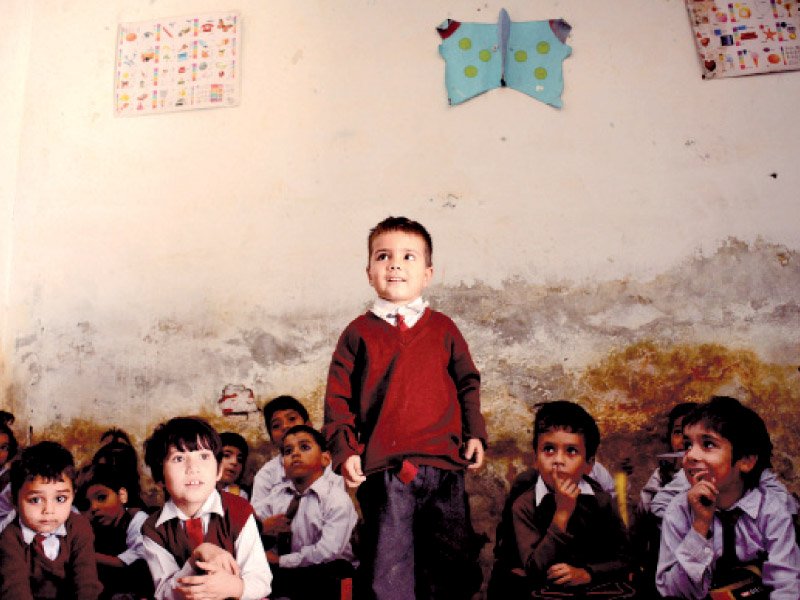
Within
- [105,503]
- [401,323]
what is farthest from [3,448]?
[401,323]

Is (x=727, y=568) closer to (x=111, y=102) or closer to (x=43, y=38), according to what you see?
(x=111, y=102)

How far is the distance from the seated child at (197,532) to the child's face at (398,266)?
0.78 metres

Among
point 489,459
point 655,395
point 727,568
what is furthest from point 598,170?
point 727,568

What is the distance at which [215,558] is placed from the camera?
2.23m

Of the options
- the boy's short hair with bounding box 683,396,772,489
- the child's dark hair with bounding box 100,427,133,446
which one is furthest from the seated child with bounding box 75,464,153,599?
the boy's short hair with bounding box 683,396,772,489

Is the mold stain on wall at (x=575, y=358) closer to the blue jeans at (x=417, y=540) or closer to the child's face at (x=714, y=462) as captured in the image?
the child's face at (x=714, y=462)

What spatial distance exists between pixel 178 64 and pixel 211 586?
262cm

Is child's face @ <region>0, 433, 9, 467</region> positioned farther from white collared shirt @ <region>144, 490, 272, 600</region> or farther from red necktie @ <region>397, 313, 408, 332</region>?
red necktie @ <region>397, 313, 408, 332</region>

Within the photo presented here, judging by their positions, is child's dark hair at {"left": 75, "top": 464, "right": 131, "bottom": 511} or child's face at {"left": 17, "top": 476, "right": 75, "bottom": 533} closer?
child's face at {"left": 17, "top": 476, "right": 75, "bottom": 533}

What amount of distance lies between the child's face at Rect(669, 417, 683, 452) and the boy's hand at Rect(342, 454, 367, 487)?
56.7 inches

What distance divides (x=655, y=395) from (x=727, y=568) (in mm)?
809

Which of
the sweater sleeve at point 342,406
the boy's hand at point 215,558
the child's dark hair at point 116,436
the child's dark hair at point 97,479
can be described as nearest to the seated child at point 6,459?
the child's dark hair at point 97,479

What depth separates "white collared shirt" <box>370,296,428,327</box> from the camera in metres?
2.39

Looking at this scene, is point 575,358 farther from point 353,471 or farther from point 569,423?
point 353,471
